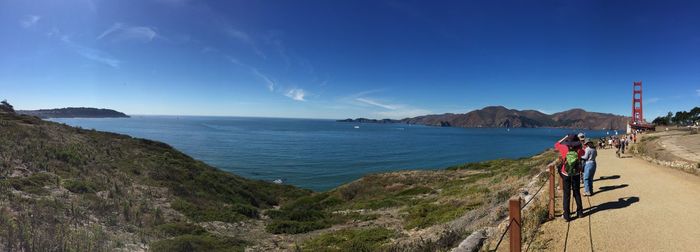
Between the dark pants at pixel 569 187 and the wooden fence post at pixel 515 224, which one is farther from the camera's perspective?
the dark pants at pixel 569 187

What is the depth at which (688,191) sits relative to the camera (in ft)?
34.2

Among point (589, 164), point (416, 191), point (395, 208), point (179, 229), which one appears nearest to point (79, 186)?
point (179, 229)

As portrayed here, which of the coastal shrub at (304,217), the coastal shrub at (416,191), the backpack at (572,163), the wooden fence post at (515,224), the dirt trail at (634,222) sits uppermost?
the backpack at (572,163)

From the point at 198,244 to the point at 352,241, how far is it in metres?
5.01

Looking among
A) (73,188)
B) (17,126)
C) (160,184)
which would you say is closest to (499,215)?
(73,188)

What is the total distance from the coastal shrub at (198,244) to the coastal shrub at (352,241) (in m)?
2.44

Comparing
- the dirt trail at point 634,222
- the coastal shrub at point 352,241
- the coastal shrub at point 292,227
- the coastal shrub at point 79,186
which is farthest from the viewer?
the coastal shrub at point 292,227

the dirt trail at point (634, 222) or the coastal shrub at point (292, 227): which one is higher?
the dirt trail at point (634, 222)

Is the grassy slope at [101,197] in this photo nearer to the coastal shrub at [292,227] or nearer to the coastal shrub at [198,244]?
the coastal shrub at [198,244]

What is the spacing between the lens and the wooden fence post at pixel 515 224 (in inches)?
188

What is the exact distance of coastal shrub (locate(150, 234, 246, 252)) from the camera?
1045 centimetres

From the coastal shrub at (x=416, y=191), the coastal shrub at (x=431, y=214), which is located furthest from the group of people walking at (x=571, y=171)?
the coastal shrub at (x=416, y=191)

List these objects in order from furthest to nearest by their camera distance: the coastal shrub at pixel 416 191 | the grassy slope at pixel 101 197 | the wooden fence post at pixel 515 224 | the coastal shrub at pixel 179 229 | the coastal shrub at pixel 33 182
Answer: the coastal shrub at pixel 416 191
the coastal shrub at pixel 33 182
the coastal shrub at pixel 179 229
the grassy slope at pixel 101 197
the wooden fence post at pixel 515 224

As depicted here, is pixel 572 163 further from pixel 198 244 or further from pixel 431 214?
pixel 198 244
